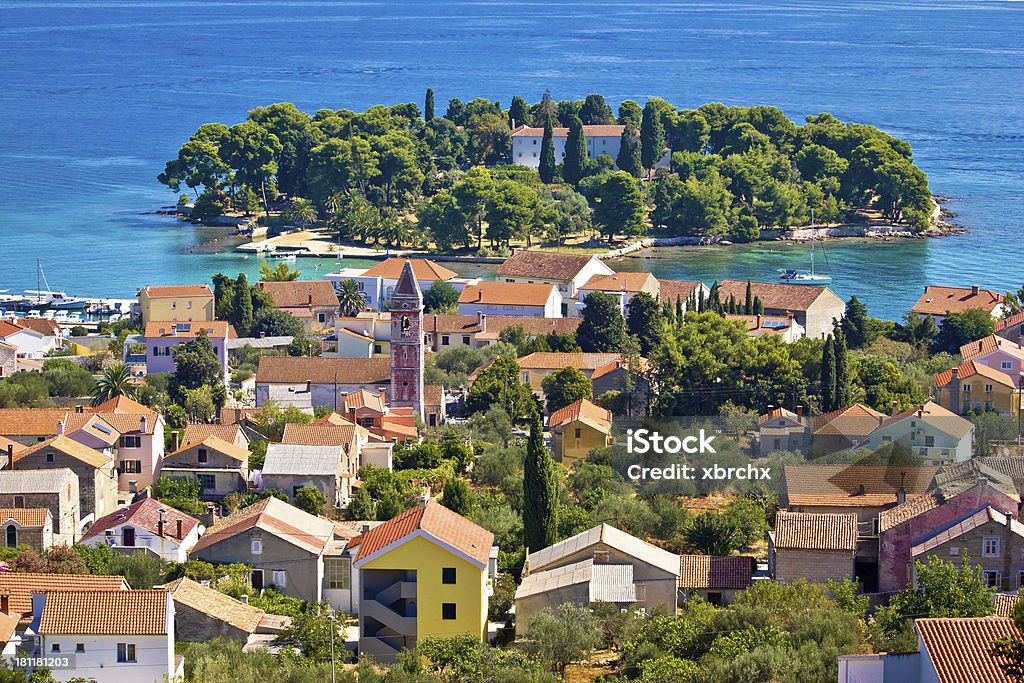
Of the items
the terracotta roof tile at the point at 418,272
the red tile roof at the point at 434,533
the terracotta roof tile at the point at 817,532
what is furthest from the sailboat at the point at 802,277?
the red tile roof at the point at 434,533

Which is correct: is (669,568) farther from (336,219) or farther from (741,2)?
(741,2)

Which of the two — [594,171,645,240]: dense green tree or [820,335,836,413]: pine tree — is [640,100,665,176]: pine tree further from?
[820,335,836,413]: pine tree

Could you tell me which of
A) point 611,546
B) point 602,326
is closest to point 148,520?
point 611,546

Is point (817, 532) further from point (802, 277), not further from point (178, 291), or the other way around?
point (802, 277)

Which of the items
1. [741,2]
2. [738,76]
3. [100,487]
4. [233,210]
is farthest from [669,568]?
[741,2]

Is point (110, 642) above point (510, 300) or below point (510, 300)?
below

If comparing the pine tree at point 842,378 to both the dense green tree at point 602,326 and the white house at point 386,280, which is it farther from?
the white house at point 386,280
